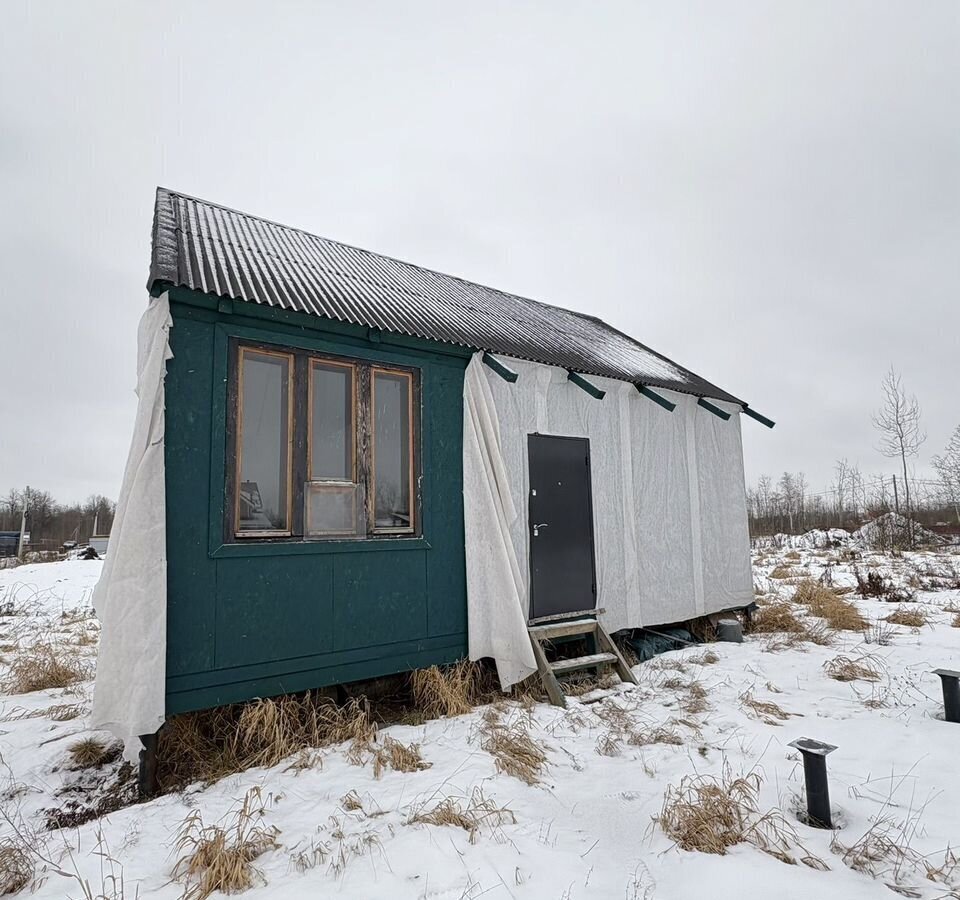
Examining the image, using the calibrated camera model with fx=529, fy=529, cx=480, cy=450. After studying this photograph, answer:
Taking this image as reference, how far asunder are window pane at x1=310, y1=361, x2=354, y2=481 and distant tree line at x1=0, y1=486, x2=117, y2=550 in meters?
32.5

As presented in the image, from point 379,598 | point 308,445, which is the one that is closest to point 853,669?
point 379,598

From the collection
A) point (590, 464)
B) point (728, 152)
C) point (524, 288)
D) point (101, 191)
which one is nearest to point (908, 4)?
point (728, 152)

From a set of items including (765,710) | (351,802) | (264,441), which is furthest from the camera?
(765,710)

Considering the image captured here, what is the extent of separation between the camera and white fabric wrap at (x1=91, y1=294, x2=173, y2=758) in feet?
11.4

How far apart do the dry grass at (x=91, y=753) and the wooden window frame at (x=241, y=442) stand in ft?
6.38

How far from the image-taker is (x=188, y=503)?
12.8 feet

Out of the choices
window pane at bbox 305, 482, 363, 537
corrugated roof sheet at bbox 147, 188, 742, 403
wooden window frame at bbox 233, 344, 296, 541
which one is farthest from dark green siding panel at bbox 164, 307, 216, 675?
window pane at bbox 305, 482, 363, 537

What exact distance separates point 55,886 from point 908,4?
14.8 metres

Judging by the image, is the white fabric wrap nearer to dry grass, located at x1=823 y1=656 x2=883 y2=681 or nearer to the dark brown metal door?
the dark brown metal door

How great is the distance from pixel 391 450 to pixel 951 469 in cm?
2315

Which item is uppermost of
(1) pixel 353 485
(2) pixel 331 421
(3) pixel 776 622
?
(2) pixel 331 421

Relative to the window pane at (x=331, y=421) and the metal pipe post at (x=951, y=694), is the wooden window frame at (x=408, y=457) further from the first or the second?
the metal pipe post at (x=951, y=694)

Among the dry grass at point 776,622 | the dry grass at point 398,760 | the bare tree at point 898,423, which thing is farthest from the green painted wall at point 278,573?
the bare tree at point 898,423

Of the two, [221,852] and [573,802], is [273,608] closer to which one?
[221,852]
